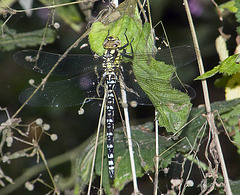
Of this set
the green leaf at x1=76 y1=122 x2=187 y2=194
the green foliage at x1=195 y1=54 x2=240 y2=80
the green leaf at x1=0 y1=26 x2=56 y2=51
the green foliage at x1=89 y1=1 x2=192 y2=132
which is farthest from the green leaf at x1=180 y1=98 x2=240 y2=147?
the green leaf at x1=0 y1=26 x2=56 y2=51

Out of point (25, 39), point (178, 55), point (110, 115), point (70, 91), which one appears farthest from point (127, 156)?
point (25, 39)

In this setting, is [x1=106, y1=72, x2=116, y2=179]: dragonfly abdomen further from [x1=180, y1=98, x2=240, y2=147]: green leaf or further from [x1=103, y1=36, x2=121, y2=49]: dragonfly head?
[x1=180, y1=98, x2=240, y2=147]: green leaf

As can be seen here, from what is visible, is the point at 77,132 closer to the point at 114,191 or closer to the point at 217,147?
the point at 114,191

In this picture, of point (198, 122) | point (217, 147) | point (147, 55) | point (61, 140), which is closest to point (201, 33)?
point (198, 122)

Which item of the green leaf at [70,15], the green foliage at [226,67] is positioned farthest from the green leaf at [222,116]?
the green leaf at [70,15]

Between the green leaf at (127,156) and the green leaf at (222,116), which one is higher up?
the green leaf at (222,116)

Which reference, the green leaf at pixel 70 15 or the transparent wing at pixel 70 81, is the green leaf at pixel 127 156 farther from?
the green leaf at pixel 70 15
